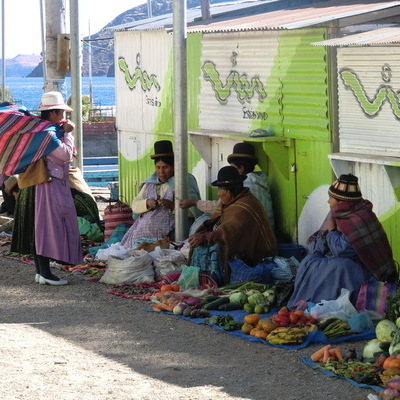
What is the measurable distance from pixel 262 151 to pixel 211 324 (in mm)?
2885

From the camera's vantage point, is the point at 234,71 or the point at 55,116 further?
the point at 234,71

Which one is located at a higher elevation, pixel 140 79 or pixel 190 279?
pixel 140 79

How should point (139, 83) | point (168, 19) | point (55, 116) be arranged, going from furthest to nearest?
1. point (139, 83)
2. point (168, 19)
3. point (55, 116)

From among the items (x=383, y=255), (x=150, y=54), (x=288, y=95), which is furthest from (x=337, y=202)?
(x=150, y=54)

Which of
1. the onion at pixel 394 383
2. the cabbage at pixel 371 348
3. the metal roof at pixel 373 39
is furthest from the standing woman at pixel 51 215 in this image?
the onion at pixel 394 383

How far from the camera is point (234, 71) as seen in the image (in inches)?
428

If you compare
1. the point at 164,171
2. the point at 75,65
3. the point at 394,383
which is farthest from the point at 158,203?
the point at 394,383

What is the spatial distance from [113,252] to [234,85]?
2.19m

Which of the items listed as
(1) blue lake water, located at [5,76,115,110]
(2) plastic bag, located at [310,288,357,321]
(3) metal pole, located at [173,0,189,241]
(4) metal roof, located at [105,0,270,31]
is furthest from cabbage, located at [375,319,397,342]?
(1) blue lake water, located at [5,76,115,110]

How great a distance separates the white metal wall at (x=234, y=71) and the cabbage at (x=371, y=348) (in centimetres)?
402

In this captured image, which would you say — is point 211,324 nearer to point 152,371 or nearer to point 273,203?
point 152,371

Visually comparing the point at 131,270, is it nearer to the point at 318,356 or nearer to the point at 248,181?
the point at 248,181

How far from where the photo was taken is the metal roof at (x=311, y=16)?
928 centimetres

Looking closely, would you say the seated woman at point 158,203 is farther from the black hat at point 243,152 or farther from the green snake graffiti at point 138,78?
the green snake graffiti at point 138,78
